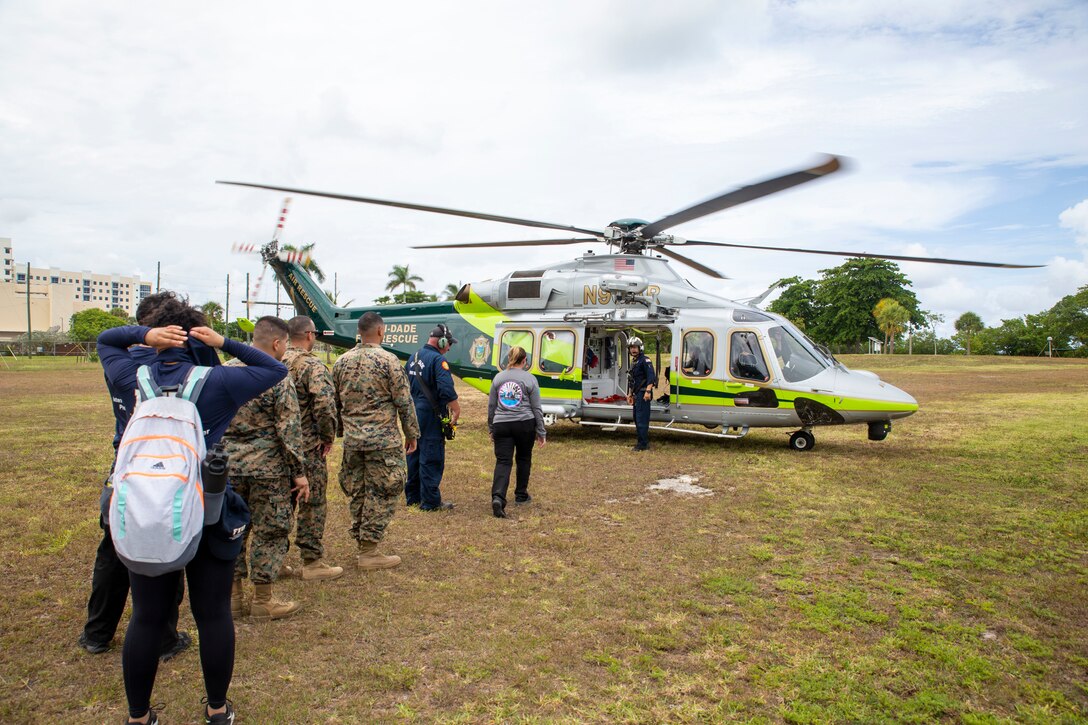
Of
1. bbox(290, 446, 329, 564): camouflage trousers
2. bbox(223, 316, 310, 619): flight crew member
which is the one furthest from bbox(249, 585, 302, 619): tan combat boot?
bbox(290, 446, 329, 564): camouflage trousers

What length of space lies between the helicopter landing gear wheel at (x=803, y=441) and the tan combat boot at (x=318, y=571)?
7579 mm

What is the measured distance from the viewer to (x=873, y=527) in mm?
5922

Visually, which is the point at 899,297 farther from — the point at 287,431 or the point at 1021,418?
the point at 287,431

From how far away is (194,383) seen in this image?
2686 mm

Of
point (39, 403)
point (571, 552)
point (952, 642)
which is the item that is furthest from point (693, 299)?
point (39, 403)

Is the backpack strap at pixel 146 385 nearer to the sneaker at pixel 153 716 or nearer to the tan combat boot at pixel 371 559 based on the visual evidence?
the sneaker at pixel 153 716

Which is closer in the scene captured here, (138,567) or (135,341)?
(138,567)

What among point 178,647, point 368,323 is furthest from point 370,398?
point 178,647

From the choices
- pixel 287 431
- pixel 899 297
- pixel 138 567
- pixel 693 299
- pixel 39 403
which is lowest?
pixel 39 403

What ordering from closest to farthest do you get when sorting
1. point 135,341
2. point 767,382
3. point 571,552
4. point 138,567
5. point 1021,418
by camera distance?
point 138,567
point 135,341
point 571,552
point 767,382
point 1021,418

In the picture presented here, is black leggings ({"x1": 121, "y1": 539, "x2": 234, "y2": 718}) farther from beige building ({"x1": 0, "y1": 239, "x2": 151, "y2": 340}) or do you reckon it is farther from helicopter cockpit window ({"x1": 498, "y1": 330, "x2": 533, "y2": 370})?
beige building ({"x1": 0, "y1": 239, "x2": 151, "y2": 340})

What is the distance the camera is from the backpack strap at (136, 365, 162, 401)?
8.55 ft

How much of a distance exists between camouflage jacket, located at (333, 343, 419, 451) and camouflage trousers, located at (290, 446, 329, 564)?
267 millimetres

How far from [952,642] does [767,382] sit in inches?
248
